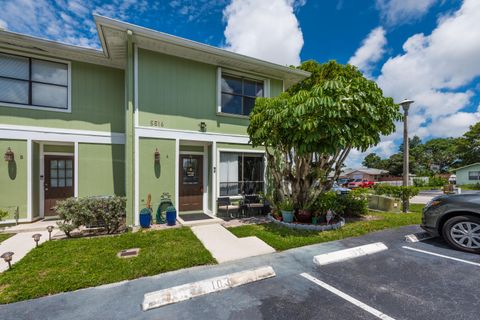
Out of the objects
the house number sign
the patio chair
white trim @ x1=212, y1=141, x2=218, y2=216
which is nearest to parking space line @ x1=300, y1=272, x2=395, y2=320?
the patio chair

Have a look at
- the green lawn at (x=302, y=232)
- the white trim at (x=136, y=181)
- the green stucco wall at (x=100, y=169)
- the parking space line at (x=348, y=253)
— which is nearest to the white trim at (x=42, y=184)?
the green stucco wall at (x=100, y=169)

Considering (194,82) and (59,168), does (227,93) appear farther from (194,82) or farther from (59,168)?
(59,168)

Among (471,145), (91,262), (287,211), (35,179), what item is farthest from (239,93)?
(471,145)

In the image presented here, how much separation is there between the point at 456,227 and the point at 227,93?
7471 millimetres

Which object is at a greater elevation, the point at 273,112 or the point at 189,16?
the point at 189,16

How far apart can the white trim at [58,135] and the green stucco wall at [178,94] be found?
73.0 inches

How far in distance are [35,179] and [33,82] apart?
3110 mm

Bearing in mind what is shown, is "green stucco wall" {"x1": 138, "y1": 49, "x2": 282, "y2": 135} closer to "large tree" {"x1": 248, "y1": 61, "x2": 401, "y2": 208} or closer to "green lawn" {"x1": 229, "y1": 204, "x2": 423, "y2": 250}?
"large tree" {"x1": 248, "y1": 61, "x2": 401, "y2": 208}

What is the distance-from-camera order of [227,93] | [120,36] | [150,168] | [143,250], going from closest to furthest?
[143,250]
[120,36]
[150,168]
[227,93]

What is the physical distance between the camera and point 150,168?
6.79 meters

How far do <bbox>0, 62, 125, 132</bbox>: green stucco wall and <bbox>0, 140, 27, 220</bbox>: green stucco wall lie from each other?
2.47 ft

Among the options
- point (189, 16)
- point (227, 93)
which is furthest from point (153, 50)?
point (227, 93)

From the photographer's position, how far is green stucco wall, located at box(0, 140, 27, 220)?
20.9ft

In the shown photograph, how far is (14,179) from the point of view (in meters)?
6.50
